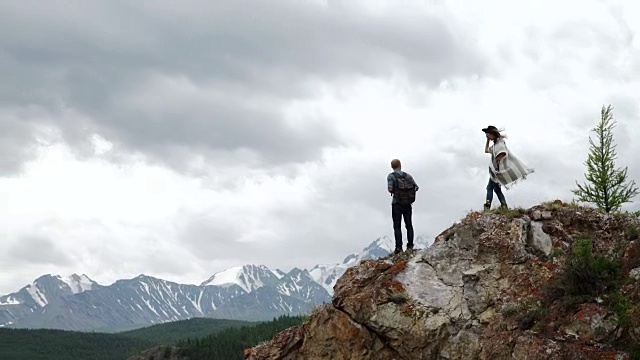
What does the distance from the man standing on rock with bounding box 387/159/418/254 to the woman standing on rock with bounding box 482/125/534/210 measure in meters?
2.26

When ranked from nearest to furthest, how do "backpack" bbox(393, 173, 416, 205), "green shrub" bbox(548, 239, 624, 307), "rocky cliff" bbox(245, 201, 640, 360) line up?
"rocky cliff" bbox(245, 201, 640, 360), "green shrub" bbox(548, 239, 624, 307), "backpack" bbox(393, 173, 416, 205)

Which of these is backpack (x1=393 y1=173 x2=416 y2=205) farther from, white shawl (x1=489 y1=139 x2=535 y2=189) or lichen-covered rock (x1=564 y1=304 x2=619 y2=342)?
lichen-covered rock (x1=564 y1=304 x2=619 y2=342)

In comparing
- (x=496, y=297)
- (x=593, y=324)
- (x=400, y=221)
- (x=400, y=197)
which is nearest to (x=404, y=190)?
(x=400, y=197)

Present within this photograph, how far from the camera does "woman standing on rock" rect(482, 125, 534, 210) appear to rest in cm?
1805

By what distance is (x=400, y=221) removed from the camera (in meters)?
18.3

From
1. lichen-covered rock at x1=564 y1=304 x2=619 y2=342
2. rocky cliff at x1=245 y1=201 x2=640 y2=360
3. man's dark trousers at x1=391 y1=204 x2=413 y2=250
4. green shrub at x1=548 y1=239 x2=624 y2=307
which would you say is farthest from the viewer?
man's dark trousers at x1=391 y1=204 x2=413 y2=250

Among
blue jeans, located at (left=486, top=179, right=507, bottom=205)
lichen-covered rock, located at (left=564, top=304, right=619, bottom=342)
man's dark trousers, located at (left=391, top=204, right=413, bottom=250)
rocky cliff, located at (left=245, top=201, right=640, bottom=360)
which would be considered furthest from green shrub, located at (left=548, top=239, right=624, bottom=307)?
man's dark trousers, located at (left=391, top=204, right=413, bottom=250)

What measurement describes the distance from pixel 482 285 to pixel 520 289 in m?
1.00

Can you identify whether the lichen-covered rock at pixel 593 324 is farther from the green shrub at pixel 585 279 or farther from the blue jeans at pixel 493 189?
the blue jeans at pixel 493 189

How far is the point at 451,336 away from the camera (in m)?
14.9

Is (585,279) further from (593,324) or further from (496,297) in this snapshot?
(496,297)

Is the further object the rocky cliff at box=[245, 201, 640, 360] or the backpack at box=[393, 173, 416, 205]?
the backpack at box=[393, 173, 416, 205]

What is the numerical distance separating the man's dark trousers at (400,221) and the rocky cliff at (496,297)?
2.37ft

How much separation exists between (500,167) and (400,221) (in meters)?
3.40
